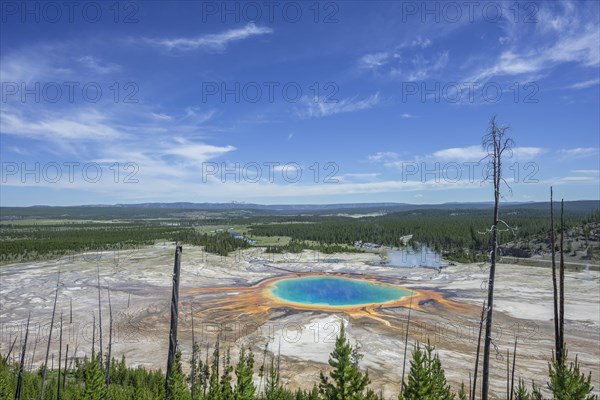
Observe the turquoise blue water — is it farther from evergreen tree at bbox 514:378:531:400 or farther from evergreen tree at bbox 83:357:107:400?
evergreen tree at bbox 83:357:107:400

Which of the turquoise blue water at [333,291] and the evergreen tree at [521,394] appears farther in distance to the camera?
the turquoise blue water at [333,291]

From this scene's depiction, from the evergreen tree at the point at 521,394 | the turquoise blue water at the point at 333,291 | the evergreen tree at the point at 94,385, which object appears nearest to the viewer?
the evergreen tree at the point at 521,394

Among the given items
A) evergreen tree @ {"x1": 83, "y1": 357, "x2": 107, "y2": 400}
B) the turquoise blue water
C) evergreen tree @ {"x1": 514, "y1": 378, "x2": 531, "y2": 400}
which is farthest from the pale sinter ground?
evergreen tree @ {"x1": 83, "y1": 357, "x2": 107, "y2": 400}

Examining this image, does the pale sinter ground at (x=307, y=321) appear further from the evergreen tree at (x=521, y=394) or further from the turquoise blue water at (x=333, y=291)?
the turquoise blue water at (x=333, y=291)

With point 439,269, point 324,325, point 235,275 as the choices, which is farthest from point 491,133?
point 439,269

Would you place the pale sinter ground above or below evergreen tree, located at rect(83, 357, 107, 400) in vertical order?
below

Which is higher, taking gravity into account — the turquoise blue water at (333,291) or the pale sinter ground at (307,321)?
the pale sinter ground at (307,321)

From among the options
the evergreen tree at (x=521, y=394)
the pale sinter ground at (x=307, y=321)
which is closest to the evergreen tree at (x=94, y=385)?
the pale sinter ground at (x=307, y=321)

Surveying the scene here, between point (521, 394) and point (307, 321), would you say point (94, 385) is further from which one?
point (307, 321)

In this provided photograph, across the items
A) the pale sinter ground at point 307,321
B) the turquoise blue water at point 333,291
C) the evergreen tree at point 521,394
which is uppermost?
the evergreen tree at point 521,394
